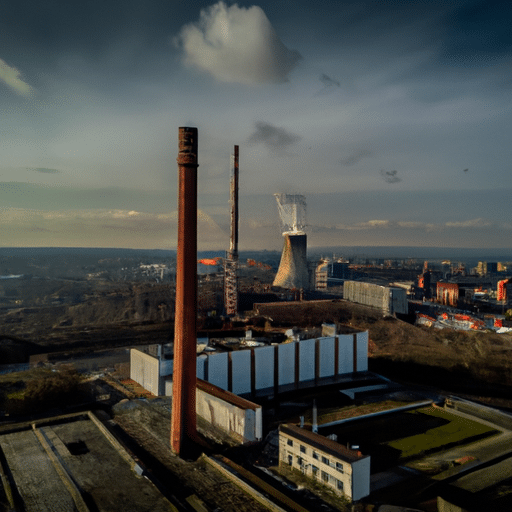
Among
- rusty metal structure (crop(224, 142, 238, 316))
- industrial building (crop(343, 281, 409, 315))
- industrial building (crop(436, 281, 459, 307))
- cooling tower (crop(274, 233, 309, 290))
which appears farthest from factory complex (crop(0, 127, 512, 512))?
industrial building (crop(436, 281, 459, 307))

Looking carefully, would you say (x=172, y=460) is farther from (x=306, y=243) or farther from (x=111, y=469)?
(x=306, y=243)

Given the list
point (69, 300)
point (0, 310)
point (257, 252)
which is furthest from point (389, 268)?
point (257, 252)

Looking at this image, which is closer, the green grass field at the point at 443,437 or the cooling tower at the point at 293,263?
the green grass field at the point at 443,437

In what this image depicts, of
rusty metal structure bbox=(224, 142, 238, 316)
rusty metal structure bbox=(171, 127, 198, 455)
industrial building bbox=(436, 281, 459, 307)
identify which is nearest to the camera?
rusty metal structure bbox=(171, 127, 198, 455)

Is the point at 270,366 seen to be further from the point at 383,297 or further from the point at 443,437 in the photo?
the point at 383,297

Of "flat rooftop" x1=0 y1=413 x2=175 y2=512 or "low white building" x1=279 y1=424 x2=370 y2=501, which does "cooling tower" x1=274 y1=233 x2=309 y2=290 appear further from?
"low white building" x1=279 y1=424 x2=370 y2=501

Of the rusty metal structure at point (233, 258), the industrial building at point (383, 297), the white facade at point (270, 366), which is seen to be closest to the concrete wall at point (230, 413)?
the white facade at point (270, 366)

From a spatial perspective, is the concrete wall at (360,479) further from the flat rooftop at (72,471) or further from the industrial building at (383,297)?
the industrial building at (383,297)
